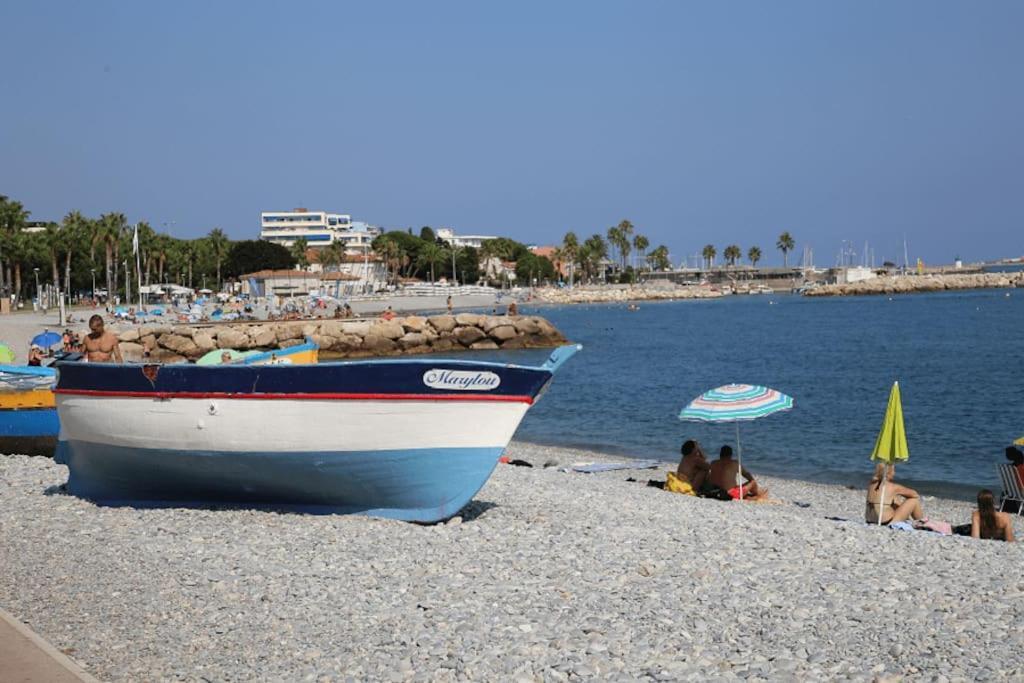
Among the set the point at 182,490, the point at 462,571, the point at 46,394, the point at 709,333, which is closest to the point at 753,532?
the point at 462,571

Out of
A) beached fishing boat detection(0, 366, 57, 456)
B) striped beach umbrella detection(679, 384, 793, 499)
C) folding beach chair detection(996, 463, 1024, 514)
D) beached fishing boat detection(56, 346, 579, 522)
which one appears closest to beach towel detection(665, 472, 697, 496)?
striped beach umbrella detection(679, 384, 793, 499)

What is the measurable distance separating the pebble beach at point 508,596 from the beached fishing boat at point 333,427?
0.34m

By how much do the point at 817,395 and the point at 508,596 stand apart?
97.9ft

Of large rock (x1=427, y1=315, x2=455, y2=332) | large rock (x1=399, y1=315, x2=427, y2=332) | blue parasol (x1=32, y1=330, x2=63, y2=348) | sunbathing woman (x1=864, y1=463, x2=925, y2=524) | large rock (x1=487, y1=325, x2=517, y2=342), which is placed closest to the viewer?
sunbathing woman (x1=864, y1=463, x2=925, y2=524)

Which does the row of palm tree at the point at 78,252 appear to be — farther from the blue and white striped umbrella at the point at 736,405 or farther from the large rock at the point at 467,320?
the blue and white striped umbrella at the point at 736,405

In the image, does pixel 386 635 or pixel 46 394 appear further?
pixel 46 394

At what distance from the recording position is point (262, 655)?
23.2 feet

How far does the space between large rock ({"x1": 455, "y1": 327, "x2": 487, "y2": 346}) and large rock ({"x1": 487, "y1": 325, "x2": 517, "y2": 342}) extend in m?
0.51

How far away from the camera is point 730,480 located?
15195 mm

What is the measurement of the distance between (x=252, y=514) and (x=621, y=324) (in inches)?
3506

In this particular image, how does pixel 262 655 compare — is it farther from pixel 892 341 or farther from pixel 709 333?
pixel 709 333

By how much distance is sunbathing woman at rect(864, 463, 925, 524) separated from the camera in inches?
513

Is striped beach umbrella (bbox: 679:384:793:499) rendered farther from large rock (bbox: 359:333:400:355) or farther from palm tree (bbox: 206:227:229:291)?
palm tree (bbox: 206:227:229:291)

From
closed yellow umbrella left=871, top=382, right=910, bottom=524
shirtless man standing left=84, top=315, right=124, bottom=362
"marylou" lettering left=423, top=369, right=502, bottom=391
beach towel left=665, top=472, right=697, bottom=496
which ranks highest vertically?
shirtless man standing left=84, top=315, right=124, bottom=362
